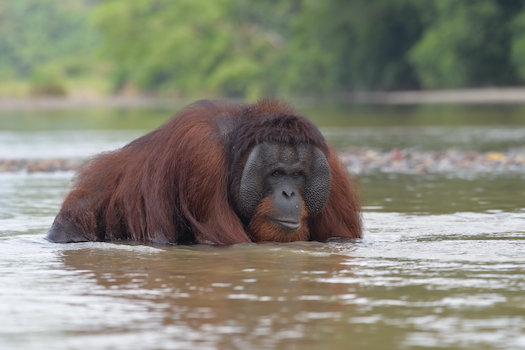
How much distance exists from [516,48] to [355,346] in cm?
3534

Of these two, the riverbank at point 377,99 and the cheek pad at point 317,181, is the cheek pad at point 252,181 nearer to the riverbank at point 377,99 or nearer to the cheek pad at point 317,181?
the cheek pad at point 317,181

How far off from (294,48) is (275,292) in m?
49.0

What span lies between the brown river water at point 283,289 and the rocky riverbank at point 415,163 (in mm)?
4436

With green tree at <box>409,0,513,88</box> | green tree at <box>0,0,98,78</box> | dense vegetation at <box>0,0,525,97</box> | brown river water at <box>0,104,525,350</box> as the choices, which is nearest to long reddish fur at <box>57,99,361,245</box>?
brown river water at <box>0,104,525,350</box>

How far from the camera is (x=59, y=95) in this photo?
2295 inches

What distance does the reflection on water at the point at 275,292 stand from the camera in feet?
11.5

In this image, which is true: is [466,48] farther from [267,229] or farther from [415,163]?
[267,229]

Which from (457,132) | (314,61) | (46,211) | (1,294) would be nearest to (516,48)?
(314,61)

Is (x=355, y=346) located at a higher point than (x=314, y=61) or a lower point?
lower

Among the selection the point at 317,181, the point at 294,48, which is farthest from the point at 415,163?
the point at 294,48

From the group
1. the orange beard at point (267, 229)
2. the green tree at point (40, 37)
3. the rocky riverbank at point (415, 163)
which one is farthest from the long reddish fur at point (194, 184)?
the green tree at point (40, 37)

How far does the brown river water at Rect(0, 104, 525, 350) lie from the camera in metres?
3.53

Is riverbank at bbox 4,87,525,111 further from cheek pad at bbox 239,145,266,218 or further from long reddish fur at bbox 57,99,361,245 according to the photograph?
cheek pad at bbox 239,145,266,218

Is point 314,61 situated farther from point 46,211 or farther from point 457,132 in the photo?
point 46,211
